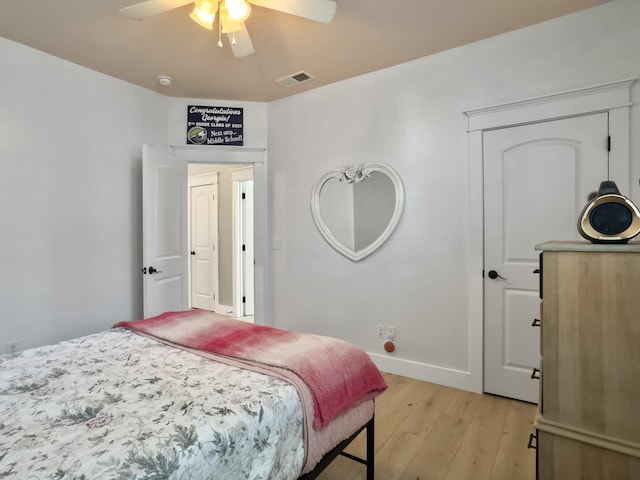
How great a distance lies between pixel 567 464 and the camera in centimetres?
111

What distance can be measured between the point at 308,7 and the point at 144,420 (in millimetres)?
1934

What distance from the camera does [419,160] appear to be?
2.79m

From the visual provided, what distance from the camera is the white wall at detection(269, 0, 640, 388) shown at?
221 centimetres

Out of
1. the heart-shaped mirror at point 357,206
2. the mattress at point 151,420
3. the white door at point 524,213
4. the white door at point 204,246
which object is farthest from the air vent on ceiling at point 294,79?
the mattress at point 151,420

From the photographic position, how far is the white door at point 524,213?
220 cm

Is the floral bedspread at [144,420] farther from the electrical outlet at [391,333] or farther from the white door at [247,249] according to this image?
the white door at [247,249]

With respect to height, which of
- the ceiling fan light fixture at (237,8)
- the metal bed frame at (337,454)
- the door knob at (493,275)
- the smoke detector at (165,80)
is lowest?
the metal bed frame at (337,454)

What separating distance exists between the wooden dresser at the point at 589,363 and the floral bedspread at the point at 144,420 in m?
0.85

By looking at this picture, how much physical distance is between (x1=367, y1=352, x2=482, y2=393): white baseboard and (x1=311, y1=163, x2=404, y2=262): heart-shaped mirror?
93 cm

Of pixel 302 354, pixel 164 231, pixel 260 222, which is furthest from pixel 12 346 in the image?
pixel 302 354

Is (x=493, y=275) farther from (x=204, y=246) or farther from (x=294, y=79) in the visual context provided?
(x=204, y=246)

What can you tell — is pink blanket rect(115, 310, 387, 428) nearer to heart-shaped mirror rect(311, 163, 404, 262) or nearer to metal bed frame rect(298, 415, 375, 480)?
metal bed frame rect(298, 415, 375, 480)

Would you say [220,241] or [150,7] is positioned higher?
[150,7]

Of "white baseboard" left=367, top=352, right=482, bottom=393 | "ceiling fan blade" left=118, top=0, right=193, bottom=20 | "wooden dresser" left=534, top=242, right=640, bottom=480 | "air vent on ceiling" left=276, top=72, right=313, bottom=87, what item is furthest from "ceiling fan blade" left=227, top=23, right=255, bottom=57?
"white baseboard" left=367, top=352, right=482, bottom=393
